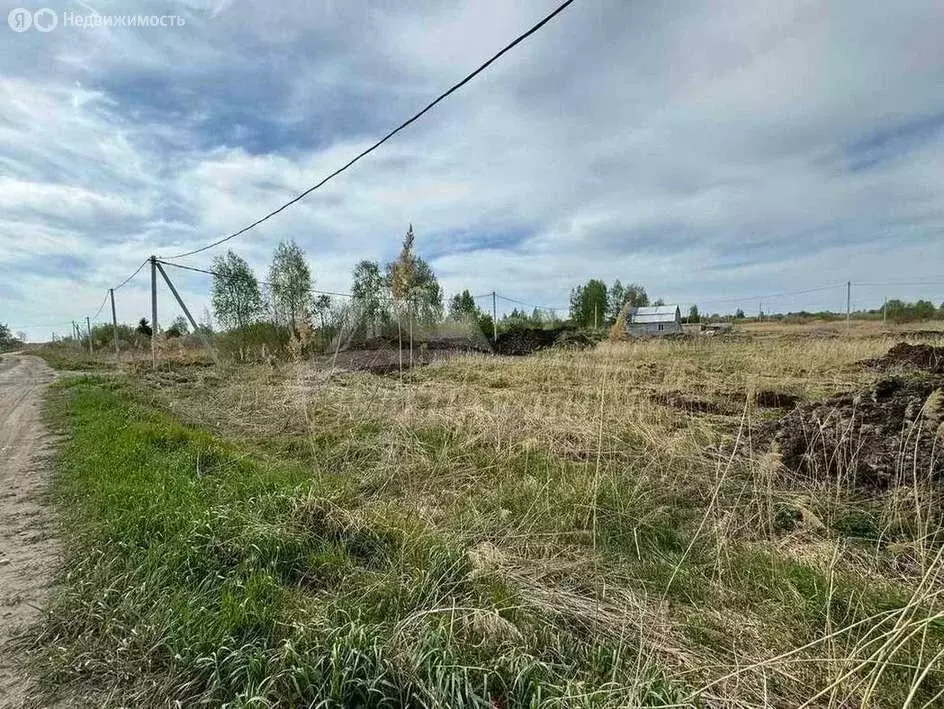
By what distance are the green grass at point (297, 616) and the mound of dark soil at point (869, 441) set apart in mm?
3190

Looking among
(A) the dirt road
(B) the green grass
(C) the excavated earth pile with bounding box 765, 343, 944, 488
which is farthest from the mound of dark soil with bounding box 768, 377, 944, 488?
(A) the dirt road

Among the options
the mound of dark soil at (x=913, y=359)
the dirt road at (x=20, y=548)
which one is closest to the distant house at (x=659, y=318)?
the mound of dark soil at (x=913, y=359)

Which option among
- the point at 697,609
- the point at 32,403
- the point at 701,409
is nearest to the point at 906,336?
the point at 701,409

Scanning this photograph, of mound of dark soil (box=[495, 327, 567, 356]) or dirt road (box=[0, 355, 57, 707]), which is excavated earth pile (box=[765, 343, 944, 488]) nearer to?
dirt road (box=[0, 355, 57, 707])

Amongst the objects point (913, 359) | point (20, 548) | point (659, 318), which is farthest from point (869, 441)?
point (659, 318)

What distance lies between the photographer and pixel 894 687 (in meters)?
1.95

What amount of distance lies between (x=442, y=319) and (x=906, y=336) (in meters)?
→ 20.7

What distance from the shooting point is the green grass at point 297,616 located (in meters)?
1.90

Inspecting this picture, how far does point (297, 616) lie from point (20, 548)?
2469 millimetres

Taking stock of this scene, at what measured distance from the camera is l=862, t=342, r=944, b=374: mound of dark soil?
10.7m

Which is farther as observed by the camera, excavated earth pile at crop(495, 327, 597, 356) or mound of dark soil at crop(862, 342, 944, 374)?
excavated earth pile at crop(495, 327, 597, 356)

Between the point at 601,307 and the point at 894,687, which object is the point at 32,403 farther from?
the point at 601,307

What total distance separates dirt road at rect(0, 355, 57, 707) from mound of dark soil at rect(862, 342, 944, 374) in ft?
45.7

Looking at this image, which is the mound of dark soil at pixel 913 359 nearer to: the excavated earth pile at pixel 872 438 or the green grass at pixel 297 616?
the excavated earth pile at pixel 872 438
